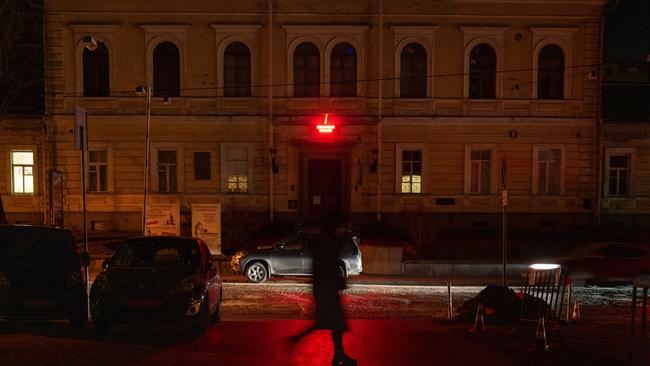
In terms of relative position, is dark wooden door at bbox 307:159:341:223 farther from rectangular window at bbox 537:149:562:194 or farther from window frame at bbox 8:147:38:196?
window frame at bbox 8:147:38:196

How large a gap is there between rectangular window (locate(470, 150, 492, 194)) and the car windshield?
17.9 meters

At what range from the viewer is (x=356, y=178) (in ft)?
81.7

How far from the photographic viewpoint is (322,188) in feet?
83.6

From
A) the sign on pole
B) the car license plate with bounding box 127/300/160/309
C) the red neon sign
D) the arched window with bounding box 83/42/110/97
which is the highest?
the arched window with bounding box 83/42/110/97

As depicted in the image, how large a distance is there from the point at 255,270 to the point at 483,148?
13.5m

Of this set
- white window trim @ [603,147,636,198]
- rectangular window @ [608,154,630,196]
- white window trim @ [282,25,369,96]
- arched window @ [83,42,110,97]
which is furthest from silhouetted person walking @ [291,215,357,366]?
rectangular window @ [608,154,630,196]

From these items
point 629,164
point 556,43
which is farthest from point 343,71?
point 629,164

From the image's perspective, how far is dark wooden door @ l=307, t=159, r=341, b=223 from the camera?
25375mm

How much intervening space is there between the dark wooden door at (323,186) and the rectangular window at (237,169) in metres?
3.01

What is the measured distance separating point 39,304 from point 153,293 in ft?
6.38

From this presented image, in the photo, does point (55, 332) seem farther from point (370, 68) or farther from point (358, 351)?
point (370, 68)

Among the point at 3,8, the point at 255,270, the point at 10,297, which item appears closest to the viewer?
the point at 10,297

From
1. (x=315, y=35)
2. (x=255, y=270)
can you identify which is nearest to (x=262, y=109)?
(x=315, y=35)

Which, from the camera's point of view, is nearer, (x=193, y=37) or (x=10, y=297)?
(x=10, y=297)
